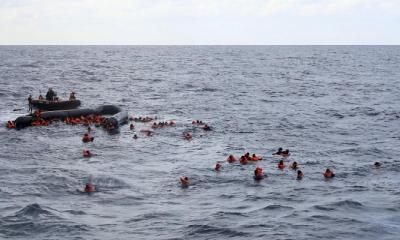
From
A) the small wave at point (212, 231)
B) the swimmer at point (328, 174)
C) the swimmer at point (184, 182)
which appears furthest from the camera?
the swimmer at point (328, 174)

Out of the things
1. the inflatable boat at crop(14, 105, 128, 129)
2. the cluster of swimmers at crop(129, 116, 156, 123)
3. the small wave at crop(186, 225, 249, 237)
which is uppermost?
the inflatable boat at crop(14, 105, 128, 129)

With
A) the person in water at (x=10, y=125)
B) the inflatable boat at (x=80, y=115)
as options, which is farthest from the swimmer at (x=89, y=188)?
the person in water at (x=10, y=125)

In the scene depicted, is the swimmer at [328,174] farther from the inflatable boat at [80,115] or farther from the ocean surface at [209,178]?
the inflatable boat at [80,115]

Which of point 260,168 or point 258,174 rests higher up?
point 260,168

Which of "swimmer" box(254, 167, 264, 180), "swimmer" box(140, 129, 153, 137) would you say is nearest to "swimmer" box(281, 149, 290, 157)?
"swimmer" box(254, 167, 264, 180)

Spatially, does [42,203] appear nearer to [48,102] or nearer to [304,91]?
[48,102]

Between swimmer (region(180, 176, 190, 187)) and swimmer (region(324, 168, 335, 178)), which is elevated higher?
swimmer (region(324, 168, 335, 178))

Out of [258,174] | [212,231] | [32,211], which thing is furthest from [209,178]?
[32,211]

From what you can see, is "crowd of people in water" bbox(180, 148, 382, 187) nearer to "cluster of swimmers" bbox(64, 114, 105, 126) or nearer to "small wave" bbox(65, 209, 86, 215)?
"small wave" bbox(65, 209, 86, 215)

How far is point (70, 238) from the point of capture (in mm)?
20938

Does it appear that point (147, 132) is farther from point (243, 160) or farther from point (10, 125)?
point (243, 160)

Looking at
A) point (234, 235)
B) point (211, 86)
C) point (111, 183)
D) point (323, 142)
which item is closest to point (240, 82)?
point (211, 86)

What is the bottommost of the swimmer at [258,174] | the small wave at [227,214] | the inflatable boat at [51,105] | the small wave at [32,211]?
the small wave at [32,211]

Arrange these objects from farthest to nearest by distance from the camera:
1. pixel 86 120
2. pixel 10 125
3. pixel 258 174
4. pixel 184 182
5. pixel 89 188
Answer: pixel 86 120
pixel 10 125
pixel 258 174
pixel 184 182
pixel 89 188
